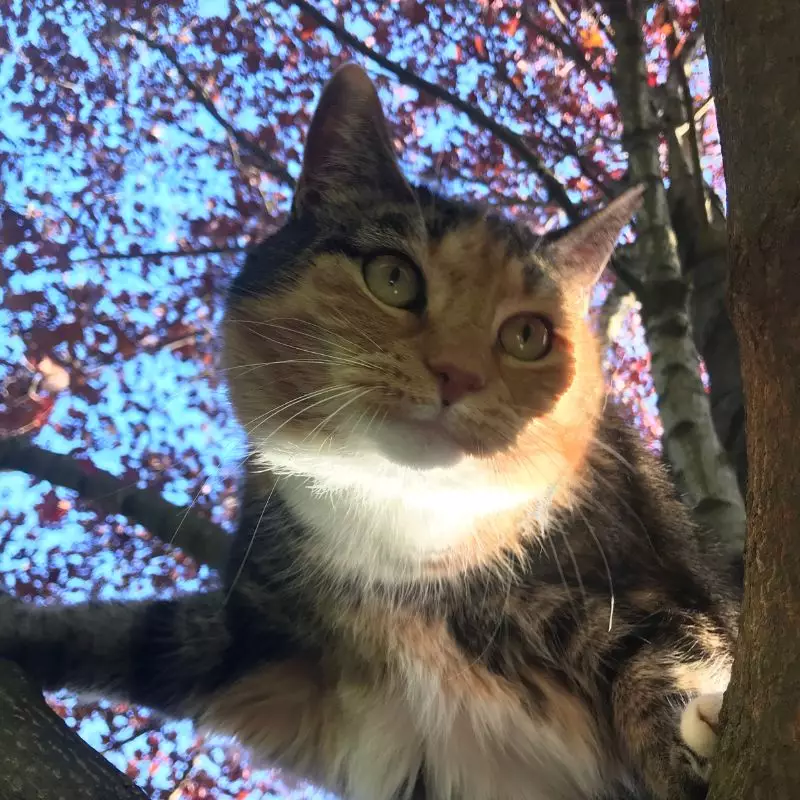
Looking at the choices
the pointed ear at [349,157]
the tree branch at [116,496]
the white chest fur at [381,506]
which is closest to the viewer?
the white chest fur at [381,506]

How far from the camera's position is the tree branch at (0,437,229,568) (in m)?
2.74

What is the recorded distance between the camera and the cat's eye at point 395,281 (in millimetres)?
1787

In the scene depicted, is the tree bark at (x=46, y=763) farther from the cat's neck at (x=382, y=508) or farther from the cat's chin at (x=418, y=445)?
the cat's chin at (x=418, y=445)

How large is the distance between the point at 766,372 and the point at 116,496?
102 inches

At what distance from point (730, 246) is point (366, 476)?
1.03m

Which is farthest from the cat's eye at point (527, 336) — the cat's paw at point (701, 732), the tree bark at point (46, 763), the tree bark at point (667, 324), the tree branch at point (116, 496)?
the tree branch at point (116, 496)

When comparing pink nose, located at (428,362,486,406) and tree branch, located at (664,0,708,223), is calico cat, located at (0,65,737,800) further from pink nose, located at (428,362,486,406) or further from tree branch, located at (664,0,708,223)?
tree branch, located at (664,0,708,223)

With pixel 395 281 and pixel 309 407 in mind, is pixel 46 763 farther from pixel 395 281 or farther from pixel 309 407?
pixel 395 281

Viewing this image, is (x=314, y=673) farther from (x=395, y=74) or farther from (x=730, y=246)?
(x=395, y=74)

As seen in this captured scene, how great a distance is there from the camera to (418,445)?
61.6 inches

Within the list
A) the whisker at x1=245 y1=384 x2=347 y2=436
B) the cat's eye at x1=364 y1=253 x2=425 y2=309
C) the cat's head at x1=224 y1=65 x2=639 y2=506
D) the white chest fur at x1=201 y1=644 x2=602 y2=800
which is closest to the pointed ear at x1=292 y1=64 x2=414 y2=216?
the cat's head at x1=224 y1=65 x2=639 y2=506

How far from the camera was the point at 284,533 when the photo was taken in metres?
2.05

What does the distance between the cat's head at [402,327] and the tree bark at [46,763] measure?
2.59ft

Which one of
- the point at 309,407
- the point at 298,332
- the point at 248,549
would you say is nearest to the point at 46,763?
the point at 248,549
